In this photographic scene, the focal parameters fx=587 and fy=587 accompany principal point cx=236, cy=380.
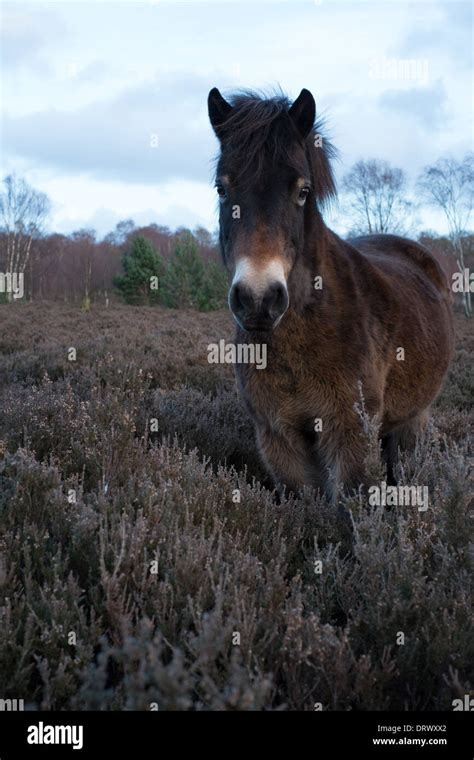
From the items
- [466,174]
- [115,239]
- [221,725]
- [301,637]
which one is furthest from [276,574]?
[115,239]

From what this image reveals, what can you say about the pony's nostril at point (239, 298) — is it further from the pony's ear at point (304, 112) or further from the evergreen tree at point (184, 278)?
the evergreen tree at point (184, 278)

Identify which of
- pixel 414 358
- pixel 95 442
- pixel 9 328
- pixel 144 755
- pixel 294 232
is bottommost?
pixel 144 755

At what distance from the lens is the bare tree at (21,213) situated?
4172 cm

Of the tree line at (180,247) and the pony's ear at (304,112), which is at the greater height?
the tree line at (180,247)

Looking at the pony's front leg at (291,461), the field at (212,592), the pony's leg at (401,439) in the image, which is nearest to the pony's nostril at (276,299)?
the field at (212,592)

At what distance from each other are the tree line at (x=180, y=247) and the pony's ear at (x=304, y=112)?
73.8 ft

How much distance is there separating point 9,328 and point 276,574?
44.0 ft

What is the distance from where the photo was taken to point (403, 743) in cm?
169

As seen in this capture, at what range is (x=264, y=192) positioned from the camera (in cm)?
281

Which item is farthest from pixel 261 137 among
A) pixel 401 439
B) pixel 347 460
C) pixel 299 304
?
pixel 401 439

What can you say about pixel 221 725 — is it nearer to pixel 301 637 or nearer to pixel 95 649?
pixel 301 637

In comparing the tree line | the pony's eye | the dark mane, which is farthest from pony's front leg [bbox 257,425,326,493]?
the tree line

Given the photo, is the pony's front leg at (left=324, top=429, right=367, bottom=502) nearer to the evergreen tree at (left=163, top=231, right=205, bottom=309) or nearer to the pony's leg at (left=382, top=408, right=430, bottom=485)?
the pony's leg at (left=382, top=408, right=430, bottom=485)

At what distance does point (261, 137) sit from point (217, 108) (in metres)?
0.60
